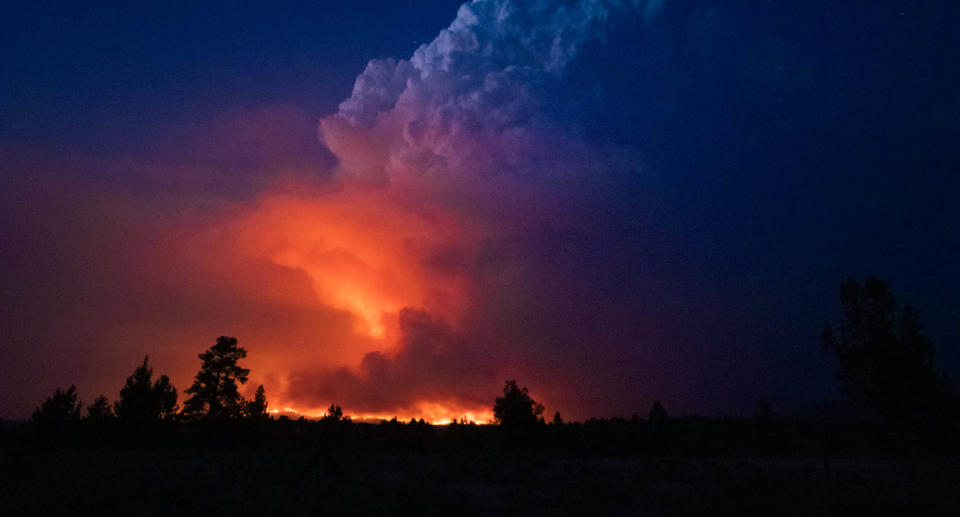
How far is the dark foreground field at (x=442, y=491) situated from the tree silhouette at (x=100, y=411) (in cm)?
1619

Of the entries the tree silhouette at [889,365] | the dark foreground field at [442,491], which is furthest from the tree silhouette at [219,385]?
the tree silhouette at [889,365]

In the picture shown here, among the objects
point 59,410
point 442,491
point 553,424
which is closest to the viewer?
point 442,491

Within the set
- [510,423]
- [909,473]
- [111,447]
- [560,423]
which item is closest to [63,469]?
[111,447]

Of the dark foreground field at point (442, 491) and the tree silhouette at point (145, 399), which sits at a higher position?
the tree silhouette at point (145, 399)

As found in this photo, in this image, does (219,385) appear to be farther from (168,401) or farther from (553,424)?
(553,424)

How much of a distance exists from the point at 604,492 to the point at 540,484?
4.57 m

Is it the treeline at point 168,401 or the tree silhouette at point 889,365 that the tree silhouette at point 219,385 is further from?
the tree silhouette at point 889,365

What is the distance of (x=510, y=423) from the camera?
51.8m

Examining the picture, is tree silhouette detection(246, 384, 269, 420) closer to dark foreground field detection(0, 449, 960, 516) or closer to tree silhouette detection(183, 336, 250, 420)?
tree silhouette detection(183, 336, 250, 420)

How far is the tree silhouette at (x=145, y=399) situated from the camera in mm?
41281

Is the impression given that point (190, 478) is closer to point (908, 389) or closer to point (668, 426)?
point (908, 389)

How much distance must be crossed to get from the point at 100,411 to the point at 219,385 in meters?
9.26

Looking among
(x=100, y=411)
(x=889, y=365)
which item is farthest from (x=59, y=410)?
(x=889, y=365)

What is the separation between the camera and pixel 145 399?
41.8 m
